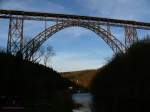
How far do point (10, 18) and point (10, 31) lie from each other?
1420mm

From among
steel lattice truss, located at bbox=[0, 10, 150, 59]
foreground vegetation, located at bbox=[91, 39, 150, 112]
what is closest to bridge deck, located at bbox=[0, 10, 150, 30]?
steel lattice truss, located at bbox=[0, 10, 150, 59]

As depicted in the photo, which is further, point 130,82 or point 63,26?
point 63,26

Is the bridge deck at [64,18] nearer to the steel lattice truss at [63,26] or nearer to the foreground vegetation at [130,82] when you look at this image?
the steel lattice truss at [63,26]

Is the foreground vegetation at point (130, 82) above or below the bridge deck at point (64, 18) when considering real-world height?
below

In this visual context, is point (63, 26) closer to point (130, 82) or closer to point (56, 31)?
point (56, 31)

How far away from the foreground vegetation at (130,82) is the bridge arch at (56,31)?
2995 centimetres

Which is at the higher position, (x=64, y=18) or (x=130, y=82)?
(x=64, y=18)

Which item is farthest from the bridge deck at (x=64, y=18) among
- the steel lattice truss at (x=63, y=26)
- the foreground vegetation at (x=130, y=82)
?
the foreground vegetation at (x=130, y=82)

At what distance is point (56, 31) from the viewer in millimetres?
45562

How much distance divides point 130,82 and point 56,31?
34.0m

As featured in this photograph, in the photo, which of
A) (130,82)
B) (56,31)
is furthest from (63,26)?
(130,82)

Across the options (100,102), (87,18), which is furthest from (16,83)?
(87,18)

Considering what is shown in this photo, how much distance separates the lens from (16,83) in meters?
29.1

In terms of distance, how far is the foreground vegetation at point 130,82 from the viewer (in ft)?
37.2
